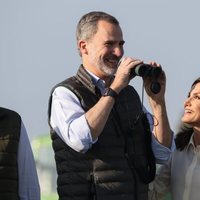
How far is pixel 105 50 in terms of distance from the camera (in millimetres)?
6527

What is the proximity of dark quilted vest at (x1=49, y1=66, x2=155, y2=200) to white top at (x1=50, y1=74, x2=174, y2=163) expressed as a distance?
0.18ft

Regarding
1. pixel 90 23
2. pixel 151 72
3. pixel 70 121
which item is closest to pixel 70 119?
pixel 70 121

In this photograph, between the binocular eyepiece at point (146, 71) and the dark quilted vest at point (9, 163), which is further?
the binocular eyepiece at point (146, 71)

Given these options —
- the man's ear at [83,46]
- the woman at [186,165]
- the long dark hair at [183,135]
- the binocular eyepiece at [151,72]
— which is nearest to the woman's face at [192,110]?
the woman at [186,165]

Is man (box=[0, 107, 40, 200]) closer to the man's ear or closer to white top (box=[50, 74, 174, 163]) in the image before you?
white top (box=[50, 74, 174, 163])

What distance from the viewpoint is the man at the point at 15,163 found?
590 centimetres

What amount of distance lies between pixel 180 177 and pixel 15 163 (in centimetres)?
135

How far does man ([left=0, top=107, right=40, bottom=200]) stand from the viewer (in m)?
5.90

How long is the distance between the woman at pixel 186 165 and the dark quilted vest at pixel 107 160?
0.31 m

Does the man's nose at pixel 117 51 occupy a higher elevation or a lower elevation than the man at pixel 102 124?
higher

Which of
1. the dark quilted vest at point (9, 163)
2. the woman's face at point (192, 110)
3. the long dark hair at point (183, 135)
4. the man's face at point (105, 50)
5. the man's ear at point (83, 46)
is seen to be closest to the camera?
the dark quilted vest at point (9, 163)

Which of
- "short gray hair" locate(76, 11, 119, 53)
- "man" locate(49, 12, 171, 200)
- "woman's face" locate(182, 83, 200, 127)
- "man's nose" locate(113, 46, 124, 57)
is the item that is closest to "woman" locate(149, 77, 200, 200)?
→ "woman's face" locate(182, 83, 200, 127)

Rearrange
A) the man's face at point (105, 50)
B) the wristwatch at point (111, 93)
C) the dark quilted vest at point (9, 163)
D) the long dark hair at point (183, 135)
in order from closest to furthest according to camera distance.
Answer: the dark quilted vest at point (9, 163) < the wristwatch at point (111, 93) < the man's face at point (105, 50) < the long dark hair at point (183, 135)

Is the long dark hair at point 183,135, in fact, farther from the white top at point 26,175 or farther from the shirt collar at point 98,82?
the white top at point 26,175
